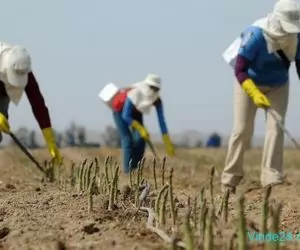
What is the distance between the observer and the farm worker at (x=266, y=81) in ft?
22.7

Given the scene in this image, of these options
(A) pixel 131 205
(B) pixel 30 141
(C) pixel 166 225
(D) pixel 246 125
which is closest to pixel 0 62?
(D) pixel 246 125

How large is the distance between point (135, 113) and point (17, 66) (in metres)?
3.85

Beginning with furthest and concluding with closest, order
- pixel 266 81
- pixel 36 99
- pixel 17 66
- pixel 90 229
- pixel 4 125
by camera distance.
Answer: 1. pixel 36 99
2. pixel 4 125
3. pixel 17 66
4. pixel 266 81
5. pixel 90 229

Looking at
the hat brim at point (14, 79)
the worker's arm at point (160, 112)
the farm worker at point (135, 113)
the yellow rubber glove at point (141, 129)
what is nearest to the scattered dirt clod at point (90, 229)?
the hat brim at point (14, 79)

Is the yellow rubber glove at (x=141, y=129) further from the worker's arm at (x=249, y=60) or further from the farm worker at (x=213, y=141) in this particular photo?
the farm worker at (x=213, y=141)

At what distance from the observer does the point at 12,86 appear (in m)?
7.67

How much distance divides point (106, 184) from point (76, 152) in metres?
17.9

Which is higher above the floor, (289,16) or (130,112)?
(289,16)

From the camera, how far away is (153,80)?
1167cm

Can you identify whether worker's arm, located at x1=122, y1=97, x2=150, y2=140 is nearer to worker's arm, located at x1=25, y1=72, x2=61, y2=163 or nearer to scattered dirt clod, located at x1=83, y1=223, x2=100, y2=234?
worker's arm, located at x1=25, y1=72, x2=61, y2=163

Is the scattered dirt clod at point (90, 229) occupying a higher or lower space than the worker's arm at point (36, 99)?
higher

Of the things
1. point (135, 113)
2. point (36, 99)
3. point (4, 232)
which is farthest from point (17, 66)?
point (135, 113)

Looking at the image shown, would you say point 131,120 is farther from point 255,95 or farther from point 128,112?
point 255,95

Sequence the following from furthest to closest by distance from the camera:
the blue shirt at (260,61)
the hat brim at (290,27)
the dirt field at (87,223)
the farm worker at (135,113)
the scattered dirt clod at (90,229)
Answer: the farm worker at (135,113)
the blue shirt at (260,61)
the hat brim at (290,27)
the scattered dirt clod at (90,229)
the dirt field at (87,223)
